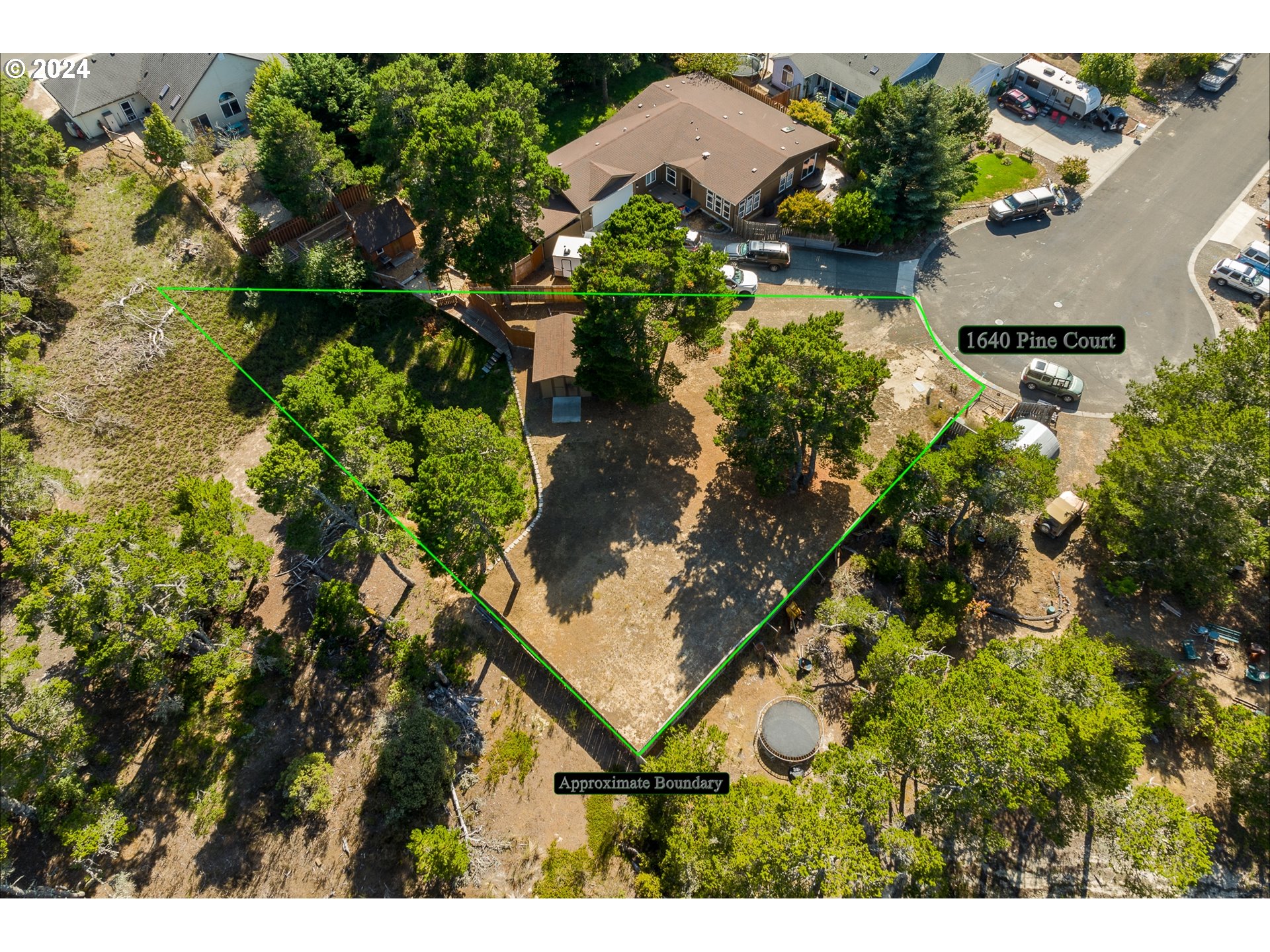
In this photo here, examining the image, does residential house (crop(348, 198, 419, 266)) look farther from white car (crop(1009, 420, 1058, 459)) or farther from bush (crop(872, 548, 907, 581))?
white car (crop(1009, 420, 1058, 459))

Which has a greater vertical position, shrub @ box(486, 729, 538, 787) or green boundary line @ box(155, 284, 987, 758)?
green boundary line @ box(155, 284, 987, 758)

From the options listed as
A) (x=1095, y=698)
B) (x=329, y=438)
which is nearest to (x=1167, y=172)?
(x=1095, y=698)

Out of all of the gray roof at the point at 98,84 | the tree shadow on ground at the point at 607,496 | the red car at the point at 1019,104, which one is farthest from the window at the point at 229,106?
the red car at the point at 1019,104

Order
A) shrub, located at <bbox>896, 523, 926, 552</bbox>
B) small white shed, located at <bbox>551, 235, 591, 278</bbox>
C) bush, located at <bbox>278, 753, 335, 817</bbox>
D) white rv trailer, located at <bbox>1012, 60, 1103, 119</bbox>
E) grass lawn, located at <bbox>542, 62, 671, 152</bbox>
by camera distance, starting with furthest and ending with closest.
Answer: grass lawn, located at <bbox>542, 62, 671, 152</bbox> → white rv trailer, located at <bbox>1012, 60, 1103, 119</bbox> → small white shed, located at <bbox>551, 235, 591, 278</bbox> → shrub, located at <bbox>896, 523, 926, 552</bbox> → bush, located at <bbox>278, 753, 335, 817</bbox>

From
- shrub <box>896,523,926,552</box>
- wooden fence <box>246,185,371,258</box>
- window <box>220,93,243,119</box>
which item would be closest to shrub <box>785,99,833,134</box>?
wooden fence <box>246,185,371,258</box>

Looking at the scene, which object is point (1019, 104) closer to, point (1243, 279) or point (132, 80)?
point (1243, 279)

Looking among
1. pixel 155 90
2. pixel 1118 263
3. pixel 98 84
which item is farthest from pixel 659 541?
pixel 98 84
